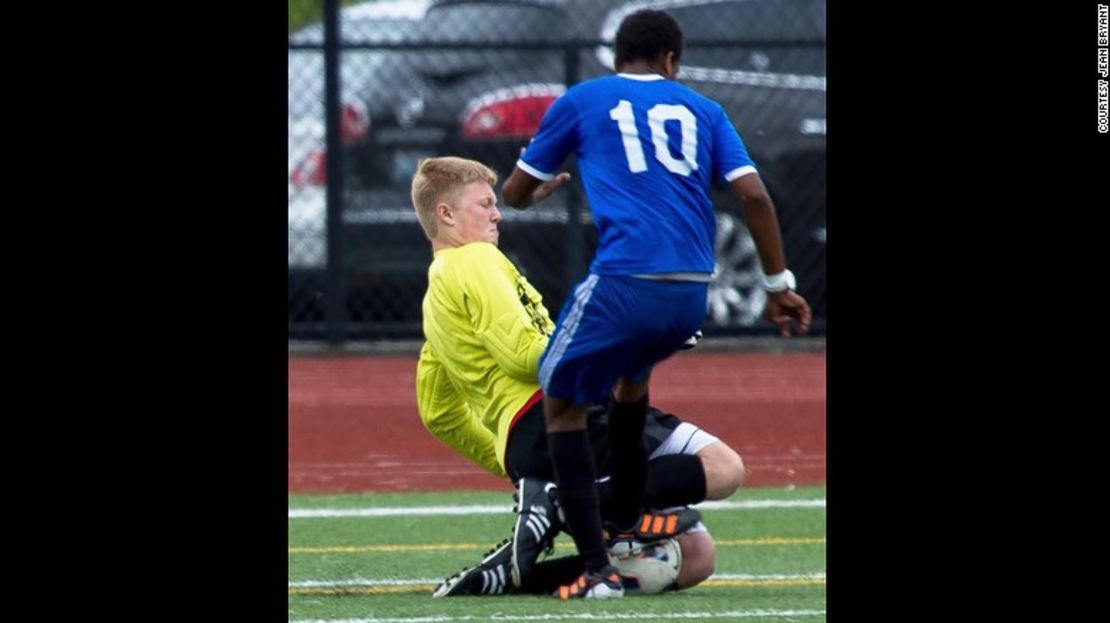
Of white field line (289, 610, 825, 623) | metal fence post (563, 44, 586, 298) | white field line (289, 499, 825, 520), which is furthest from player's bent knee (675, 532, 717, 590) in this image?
metal fence post (563, 44, 586, 298)

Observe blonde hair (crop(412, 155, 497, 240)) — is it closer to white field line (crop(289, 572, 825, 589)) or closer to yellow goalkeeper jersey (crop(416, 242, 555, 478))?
yellow goalkeeper jersey (crop(416, 242, 555, 478))

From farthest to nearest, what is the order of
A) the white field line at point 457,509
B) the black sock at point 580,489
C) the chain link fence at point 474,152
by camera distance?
1. the chain link fence at point 474,152
2. the white field line at point 457,509
3. the black sock at point 580,489

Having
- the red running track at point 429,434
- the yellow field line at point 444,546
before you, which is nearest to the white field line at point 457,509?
the red running track at point 429,434

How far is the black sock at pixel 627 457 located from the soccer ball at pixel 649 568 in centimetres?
11

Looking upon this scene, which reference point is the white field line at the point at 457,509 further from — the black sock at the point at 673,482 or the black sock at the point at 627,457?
the black sock at the point at 627,457

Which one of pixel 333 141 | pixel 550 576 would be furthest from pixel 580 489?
pixel 333 141

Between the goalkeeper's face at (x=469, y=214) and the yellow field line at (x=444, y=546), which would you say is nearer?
the goalkeeper's face at (x=469, y=214)

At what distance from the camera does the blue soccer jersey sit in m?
5.69

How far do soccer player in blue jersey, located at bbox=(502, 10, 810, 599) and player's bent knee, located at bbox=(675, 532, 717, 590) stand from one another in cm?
35

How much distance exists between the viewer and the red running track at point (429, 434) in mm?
9344
